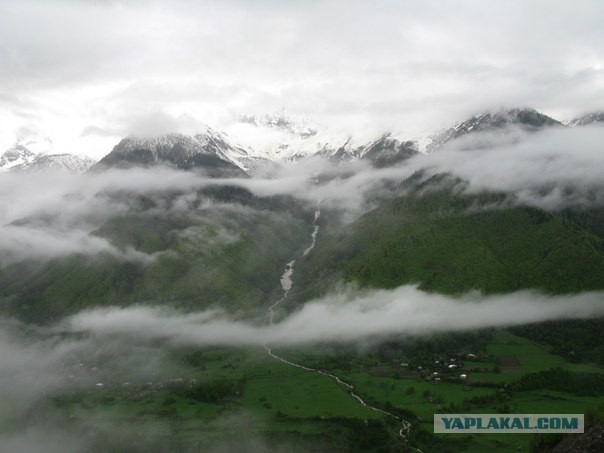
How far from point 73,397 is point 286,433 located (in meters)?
86.5

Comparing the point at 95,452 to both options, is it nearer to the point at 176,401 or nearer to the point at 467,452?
the point at 176,401

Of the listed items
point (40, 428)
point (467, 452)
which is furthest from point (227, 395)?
point (467, 452)

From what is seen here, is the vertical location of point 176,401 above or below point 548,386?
below

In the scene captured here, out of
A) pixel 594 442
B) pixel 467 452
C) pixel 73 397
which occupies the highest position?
pixel 594 442

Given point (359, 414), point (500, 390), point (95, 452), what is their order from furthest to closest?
point (500, 390) → point (359, 414) → point (95, 452)

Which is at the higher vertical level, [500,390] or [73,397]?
[500,390]

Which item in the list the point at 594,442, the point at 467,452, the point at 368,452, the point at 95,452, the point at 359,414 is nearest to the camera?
the point at 594,442

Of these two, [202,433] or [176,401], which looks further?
[176,401]

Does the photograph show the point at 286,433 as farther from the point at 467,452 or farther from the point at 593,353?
the point at 593,353

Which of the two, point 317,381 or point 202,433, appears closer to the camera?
point 202,433

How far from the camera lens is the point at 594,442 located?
82.2 metres

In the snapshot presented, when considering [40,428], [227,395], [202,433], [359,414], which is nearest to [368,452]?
[359,414]

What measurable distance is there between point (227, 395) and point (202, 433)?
1231 inches

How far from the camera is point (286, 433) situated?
150 m
